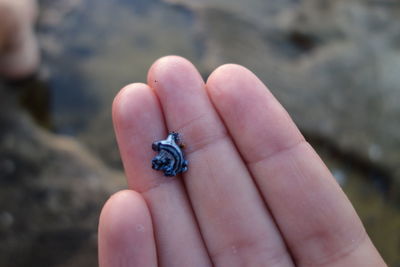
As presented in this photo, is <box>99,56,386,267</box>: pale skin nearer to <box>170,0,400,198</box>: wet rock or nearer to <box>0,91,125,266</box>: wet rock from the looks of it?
<box>0,91,125,266</box>: wet rock

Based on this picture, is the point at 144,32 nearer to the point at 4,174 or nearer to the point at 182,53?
the point at 182,53

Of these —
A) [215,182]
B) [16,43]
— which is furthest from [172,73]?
[16,43]

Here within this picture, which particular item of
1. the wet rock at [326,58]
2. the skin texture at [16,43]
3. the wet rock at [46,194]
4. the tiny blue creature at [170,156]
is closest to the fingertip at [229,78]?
the tiny blue creature at [170,156]

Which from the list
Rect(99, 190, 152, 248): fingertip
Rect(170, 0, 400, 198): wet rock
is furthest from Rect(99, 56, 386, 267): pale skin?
Rect(170, 0, 400, 198): wet rock

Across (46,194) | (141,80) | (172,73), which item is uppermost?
(141,80)

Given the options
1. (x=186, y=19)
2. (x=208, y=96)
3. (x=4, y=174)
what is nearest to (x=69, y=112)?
(x=4, y=174)

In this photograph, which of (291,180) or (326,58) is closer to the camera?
(291,180)

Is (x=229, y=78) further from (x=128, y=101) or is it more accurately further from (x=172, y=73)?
(x=128, y=101)

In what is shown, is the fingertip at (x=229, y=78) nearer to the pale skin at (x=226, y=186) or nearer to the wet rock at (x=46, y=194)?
the pale skin at (x=226, y=186)
